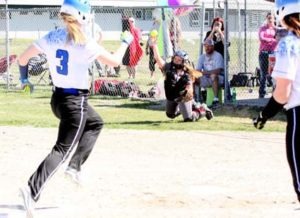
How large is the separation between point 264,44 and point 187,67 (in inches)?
190

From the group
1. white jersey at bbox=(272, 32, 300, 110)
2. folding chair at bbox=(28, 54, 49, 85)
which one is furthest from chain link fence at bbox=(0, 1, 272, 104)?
white jersey at bbox=(272, 32, 300, 110)

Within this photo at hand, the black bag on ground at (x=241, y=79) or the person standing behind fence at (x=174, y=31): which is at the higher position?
the person standing behind fence at (x=174, y=31)

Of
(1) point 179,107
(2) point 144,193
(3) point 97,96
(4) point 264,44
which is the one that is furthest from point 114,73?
(2) point 144,193

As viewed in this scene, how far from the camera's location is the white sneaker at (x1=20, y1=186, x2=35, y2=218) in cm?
611

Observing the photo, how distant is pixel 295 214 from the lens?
639 cm

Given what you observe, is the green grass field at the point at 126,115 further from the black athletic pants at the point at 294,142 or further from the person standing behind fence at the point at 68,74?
the black athletic pants at the point at 294,142

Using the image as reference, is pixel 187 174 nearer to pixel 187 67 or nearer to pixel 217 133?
Result: pixel 217 133

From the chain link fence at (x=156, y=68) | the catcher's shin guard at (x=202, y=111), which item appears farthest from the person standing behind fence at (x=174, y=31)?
the catcher's shin guard at (x=202, y=111)

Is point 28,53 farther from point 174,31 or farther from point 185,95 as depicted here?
point 174,31

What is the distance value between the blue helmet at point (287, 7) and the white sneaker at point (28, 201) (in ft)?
8.44

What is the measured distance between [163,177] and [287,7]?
3.31 m

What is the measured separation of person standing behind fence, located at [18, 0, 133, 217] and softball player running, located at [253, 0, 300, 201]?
1.81 metres

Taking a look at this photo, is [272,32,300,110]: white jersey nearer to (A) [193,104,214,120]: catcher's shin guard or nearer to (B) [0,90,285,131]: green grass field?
(B) [0,90,285,131]: green grass field

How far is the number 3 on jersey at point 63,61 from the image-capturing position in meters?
6.40
